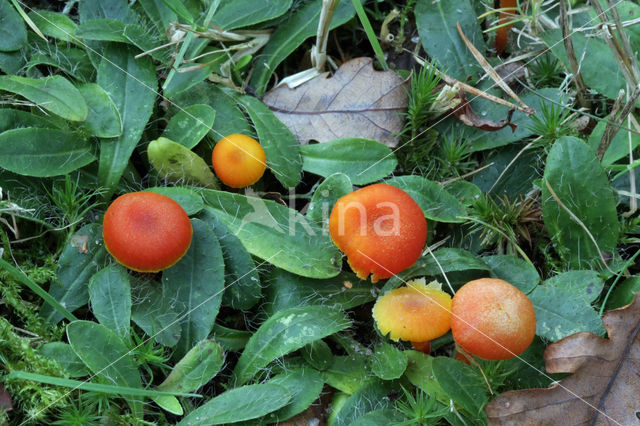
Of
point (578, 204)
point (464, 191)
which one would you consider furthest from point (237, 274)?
point (578, 204)

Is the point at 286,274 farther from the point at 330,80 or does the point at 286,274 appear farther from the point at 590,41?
the point at 590,41

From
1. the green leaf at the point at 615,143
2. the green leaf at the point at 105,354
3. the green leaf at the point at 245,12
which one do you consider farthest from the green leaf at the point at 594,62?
the green leaf at the point at 105,354

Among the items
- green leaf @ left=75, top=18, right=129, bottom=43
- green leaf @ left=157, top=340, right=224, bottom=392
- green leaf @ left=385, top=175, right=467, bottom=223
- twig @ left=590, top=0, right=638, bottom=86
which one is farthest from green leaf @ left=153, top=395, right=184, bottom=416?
twig @ left=590, top=0, right=638, bottom=86

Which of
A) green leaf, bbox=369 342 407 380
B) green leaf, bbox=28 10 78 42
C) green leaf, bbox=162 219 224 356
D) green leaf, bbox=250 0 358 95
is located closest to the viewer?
green leaf, bbox=369 342 407 380

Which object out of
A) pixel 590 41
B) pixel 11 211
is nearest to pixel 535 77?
pixel 590 41

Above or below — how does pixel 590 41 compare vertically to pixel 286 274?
above

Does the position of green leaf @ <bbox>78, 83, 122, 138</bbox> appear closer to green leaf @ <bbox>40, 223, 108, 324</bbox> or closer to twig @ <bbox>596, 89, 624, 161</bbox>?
green leaf @ <bbox>40, 223, 108, 324</bbox>
